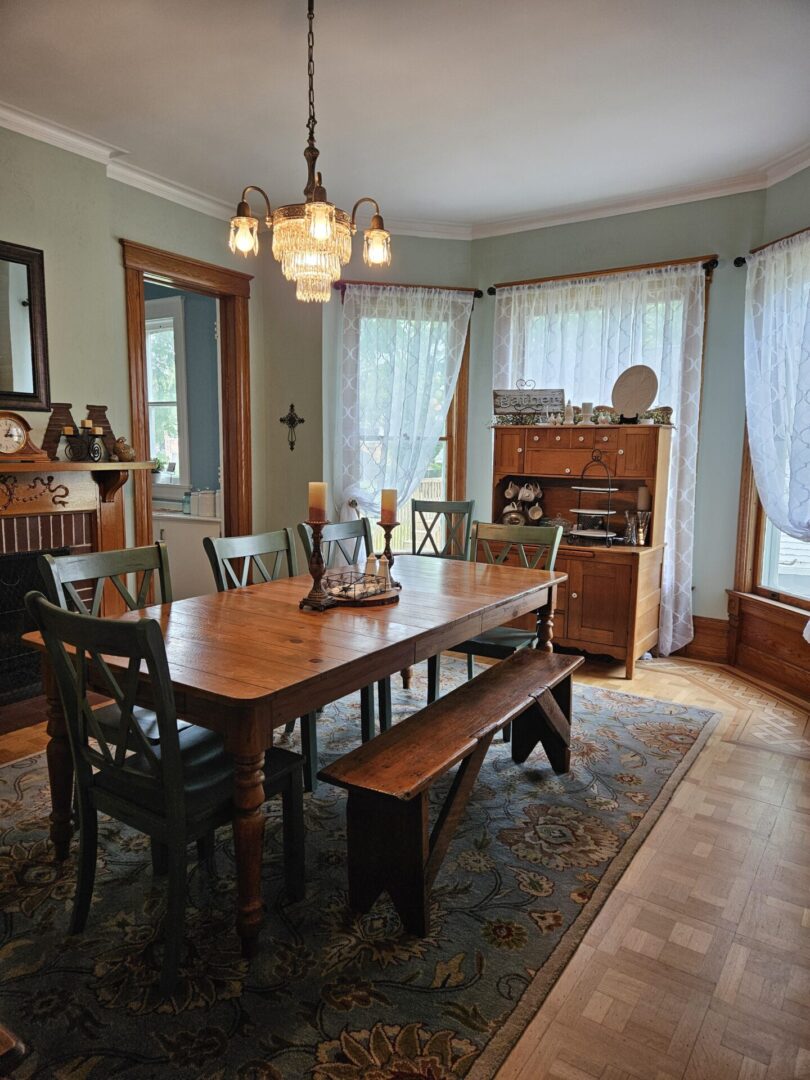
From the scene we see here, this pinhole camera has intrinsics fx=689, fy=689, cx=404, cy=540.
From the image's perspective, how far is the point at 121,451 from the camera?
3.74 meters

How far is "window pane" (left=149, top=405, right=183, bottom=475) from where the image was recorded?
5.98 metres

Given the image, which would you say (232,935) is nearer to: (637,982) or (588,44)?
(637,982)

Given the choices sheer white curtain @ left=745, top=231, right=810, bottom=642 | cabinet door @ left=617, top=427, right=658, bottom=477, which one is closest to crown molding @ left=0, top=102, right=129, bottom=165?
cabinet door @ left=617, top=427, right=658, bottom=477

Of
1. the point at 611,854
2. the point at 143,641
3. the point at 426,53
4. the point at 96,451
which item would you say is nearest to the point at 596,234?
the point at 426,53

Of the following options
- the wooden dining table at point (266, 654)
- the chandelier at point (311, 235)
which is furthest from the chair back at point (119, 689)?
the chandelier at point (311, 235)

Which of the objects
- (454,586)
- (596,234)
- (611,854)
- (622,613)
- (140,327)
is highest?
(596,234)

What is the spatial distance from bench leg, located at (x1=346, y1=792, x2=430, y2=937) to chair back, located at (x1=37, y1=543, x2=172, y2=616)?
1003 mm

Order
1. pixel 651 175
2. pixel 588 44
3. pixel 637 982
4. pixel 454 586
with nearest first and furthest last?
pixel 637 982, pixel 588 44, pixel 454 586, pixel 651 175

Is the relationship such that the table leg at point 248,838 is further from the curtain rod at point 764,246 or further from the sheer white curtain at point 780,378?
the curtain rod at point 764,246

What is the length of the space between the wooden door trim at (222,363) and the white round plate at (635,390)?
2.53 m

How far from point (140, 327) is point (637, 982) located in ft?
13.0

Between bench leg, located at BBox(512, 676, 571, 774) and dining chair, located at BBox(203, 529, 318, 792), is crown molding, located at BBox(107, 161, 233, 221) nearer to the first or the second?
dining chair, located at BBox(203, 529, 318, 792)

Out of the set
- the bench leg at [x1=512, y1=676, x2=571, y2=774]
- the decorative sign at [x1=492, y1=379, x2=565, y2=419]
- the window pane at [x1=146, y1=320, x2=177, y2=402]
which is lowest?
the bench leg at [x1=512, y1=676, x2=571, y2=774]

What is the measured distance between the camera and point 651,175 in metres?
3.95
